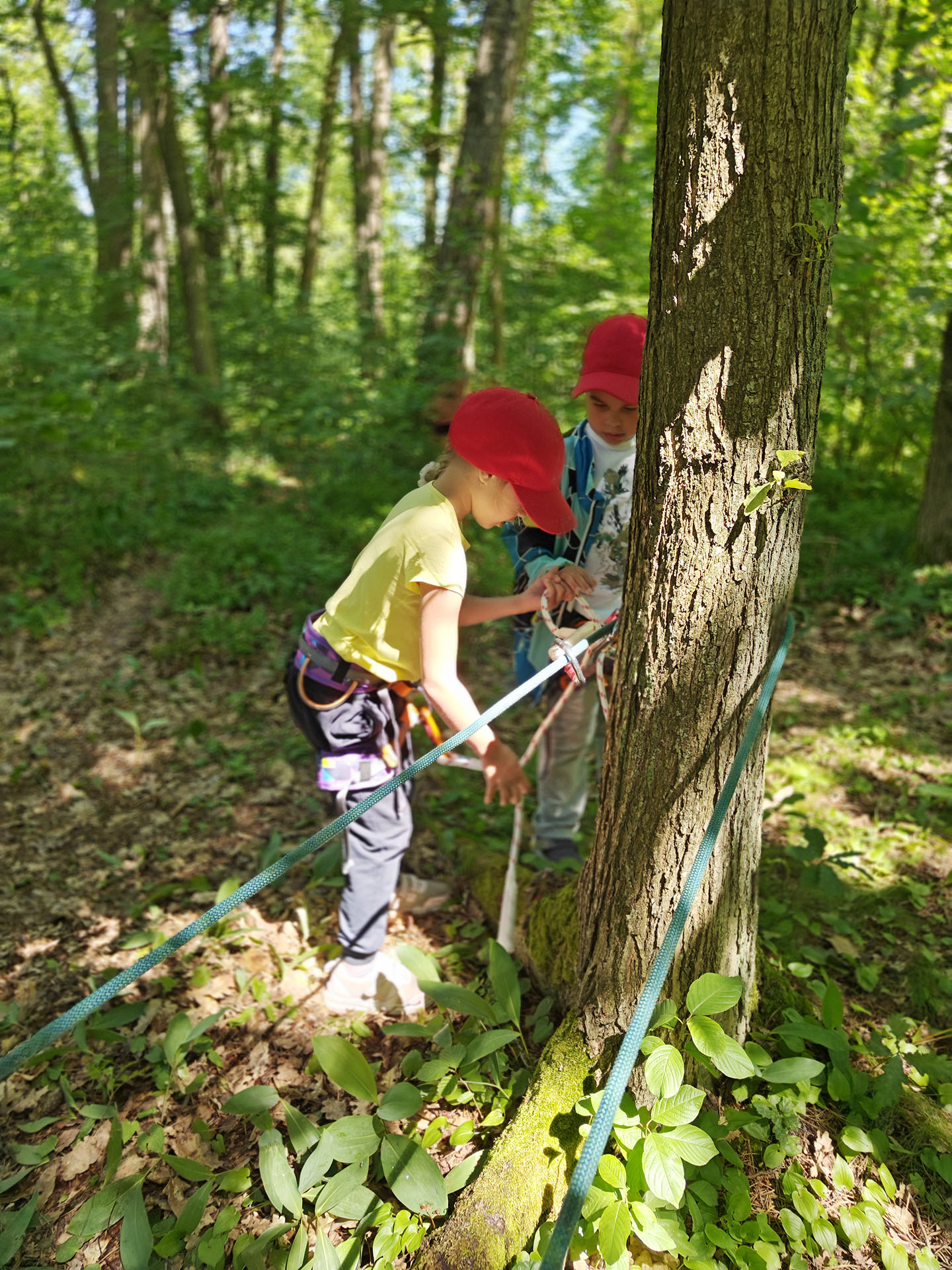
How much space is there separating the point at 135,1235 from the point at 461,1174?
750 millimetres

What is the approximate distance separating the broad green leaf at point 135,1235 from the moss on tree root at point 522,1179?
62 centimetres

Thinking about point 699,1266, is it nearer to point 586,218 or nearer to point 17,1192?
point 17,1192

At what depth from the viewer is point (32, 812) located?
3.70 m

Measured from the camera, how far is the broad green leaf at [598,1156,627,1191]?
162 centimetres

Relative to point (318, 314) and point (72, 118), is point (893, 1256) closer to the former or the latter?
point (318, 314)

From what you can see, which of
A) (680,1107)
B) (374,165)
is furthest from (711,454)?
(374,165)

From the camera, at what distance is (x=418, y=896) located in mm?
2963

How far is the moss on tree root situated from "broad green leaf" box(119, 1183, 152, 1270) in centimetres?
62

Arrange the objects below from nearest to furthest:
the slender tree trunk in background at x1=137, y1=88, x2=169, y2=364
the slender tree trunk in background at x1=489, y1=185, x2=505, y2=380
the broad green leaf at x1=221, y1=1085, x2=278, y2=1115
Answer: the broad green leaf at x1=221, y1=1085, x2=278, y2=1115
the slender tree trunk in background at x1=489, y1=185, x2=505, y2=380
the slender tree trunk in background at x1=137, y1=88, x2=169, y2=364

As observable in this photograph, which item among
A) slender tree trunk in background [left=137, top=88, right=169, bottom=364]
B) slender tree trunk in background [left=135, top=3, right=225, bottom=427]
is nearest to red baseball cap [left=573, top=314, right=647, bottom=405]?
slender tree trunk in background [left=135, top=3, right=225, bottom=427]

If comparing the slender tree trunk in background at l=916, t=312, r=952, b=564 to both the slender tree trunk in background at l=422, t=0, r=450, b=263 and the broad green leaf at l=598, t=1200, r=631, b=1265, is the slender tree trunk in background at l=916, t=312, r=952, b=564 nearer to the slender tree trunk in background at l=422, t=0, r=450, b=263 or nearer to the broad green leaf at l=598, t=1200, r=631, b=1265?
the slender tree trunk in background at l=422, t=0, r=450, b=263

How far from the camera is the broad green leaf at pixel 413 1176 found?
1.73 m

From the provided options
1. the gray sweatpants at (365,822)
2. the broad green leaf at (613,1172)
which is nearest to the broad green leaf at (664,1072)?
the broad green leaf at (613,1172)

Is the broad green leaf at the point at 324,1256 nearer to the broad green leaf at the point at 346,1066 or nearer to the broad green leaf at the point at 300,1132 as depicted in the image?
the broad green leaf at the point at 300,1132
